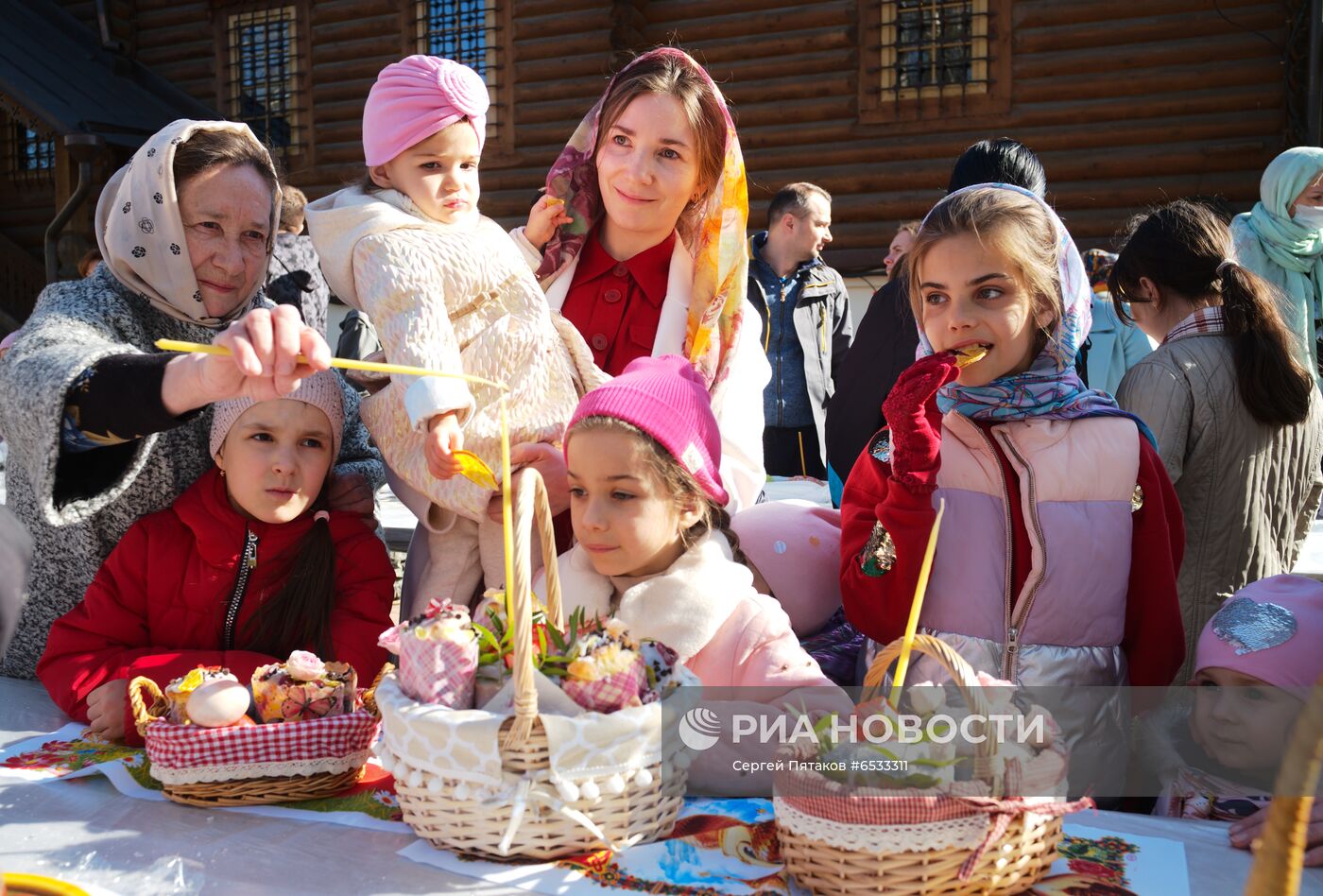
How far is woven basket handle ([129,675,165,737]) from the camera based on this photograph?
169 centimetres

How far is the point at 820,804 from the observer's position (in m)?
1.30

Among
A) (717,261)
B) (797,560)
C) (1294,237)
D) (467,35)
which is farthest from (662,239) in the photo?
(467,35)

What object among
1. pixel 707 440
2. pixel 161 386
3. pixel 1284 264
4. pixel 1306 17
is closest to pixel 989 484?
pixel 707 440

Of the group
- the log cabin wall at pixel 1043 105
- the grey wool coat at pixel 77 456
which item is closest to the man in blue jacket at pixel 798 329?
the log cabin wall at pixel 1043 105

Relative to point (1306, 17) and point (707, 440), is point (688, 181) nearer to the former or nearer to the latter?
point (707, 440)

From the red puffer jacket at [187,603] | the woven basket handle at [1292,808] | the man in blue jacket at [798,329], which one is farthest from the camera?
the man in blue jacket at [798,329]

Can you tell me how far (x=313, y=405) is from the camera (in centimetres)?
218

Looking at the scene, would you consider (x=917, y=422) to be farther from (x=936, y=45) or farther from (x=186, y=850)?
(x=936, y=45)

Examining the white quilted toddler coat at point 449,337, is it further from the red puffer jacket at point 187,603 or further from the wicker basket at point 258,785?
the wicker basket at point 258,785

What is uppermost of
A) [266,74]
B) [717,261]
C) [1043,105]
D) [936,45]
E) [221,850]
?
[266,74]

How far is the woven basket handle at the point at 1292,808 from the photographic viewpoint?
876 mm

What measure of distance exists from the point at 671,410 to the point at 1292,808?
4.09 feet

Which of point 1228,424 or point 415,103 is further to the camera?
point 1228,424

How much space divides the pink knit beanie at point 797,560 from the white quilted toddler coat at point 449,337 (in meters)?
0.47
